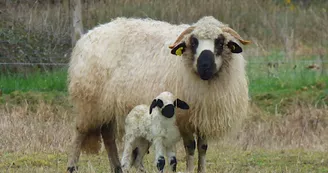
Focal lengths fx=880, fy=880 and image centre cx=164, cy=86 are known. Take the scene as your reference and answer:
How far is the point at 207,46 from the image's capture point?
31.2 feet

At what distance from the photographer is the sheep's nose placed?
8.98 metres

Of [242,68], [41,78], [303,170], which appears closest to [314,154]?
[303,170]

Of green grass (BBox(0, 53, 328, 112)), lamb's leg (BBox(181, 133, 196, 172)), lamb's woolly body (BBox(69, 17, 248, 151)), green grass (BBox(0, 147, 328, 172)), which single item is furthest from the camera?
green grass (BBox(0, 53, 328, 112))

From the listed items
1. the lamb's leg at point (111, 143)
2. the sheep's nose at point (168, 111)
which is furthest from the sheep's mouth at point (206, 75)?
the lamb's leg at point (111, 143)

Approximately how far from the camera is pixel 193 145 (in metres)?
10.1

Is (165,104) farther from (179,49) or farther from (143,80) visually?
(143,80)

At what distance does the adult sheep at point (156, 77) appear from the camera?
9789 mm

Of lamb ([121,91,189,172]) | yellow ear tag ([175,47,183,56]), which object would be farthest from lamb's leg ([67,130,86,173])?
yellow ear tag ([175,47,183,56])

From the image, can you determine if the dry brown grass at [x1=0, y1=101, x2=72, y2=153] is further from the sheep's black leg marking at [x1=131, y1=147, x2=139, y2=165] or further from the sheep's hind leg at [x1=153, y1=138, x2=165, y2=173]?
the sheep's hind leg at [x1=153, y1=138, x2=165, y2=173]

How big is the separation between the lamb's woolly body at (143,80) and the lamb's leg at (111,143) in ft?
0.85

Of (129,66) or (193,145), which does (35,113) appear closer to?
(129,66)

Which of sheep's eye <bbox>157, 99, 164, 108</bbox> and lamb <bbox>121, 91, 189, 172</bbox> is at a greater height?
sheep's eye <bbox>157, 99, 164, 108</bbox>

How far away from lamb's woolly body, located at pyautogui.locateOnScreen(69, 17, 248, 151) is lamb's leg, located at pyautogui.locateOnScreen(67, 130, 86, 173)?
0.46ft

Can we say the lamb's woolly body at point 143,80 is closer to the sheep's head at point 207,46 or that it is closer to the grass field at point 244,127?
the sheep's head at point 207,46
